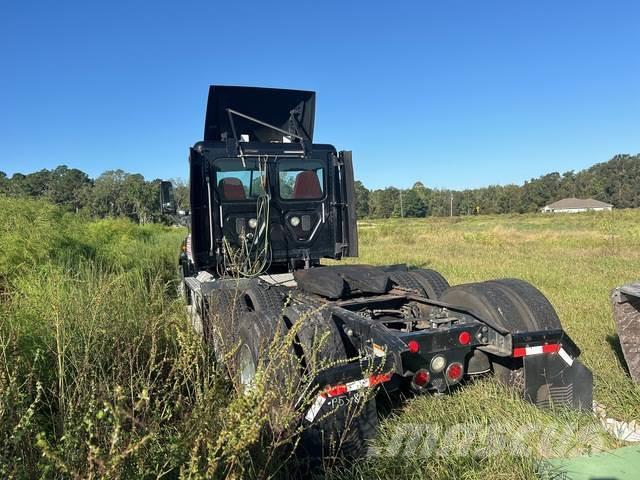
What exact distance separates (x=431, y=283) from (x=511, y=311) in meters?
1.21

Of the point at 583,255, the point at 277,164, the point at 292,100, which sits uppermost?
the point at 292,100

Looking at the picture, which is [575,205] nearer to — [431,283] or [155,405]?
[431,283]

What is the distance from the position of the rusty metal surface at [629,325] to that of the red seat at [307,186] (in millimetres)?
3329

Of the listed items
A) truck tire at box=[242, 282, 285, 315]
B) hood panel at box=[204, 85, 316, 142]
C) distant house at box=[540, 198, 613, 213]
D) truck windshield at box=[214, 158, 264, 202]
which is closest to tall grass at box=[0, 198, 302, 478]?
truck tire at box=[242, 282, 285, 315]

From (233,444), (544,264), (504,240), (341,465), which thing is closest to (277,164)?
(341,465)

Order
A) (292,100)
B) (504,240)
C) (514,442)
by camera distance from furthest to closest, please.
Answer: (504,240), (292,100), (514,442)

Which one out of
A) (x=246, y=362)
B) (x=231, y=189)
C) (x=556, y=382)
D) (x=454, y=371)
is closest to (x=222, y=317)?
(x=246, y=362)

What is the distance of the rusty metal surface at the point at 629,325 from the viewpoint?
425cm

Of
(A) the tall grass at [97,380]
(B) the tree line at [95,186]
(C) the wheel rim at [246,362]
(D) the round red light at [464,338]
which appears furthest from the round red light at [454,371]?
(B) the tree line at [95,186]

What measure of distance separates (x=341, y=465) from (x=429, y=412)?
40.8 inches

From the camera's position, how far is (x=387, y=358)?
312 centimetres

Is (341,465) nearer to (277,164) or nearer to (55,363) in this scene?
(55,363)

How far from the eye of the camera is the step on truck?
3020 millimetres

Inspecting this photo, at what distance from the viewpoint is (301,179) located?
19.2ft
